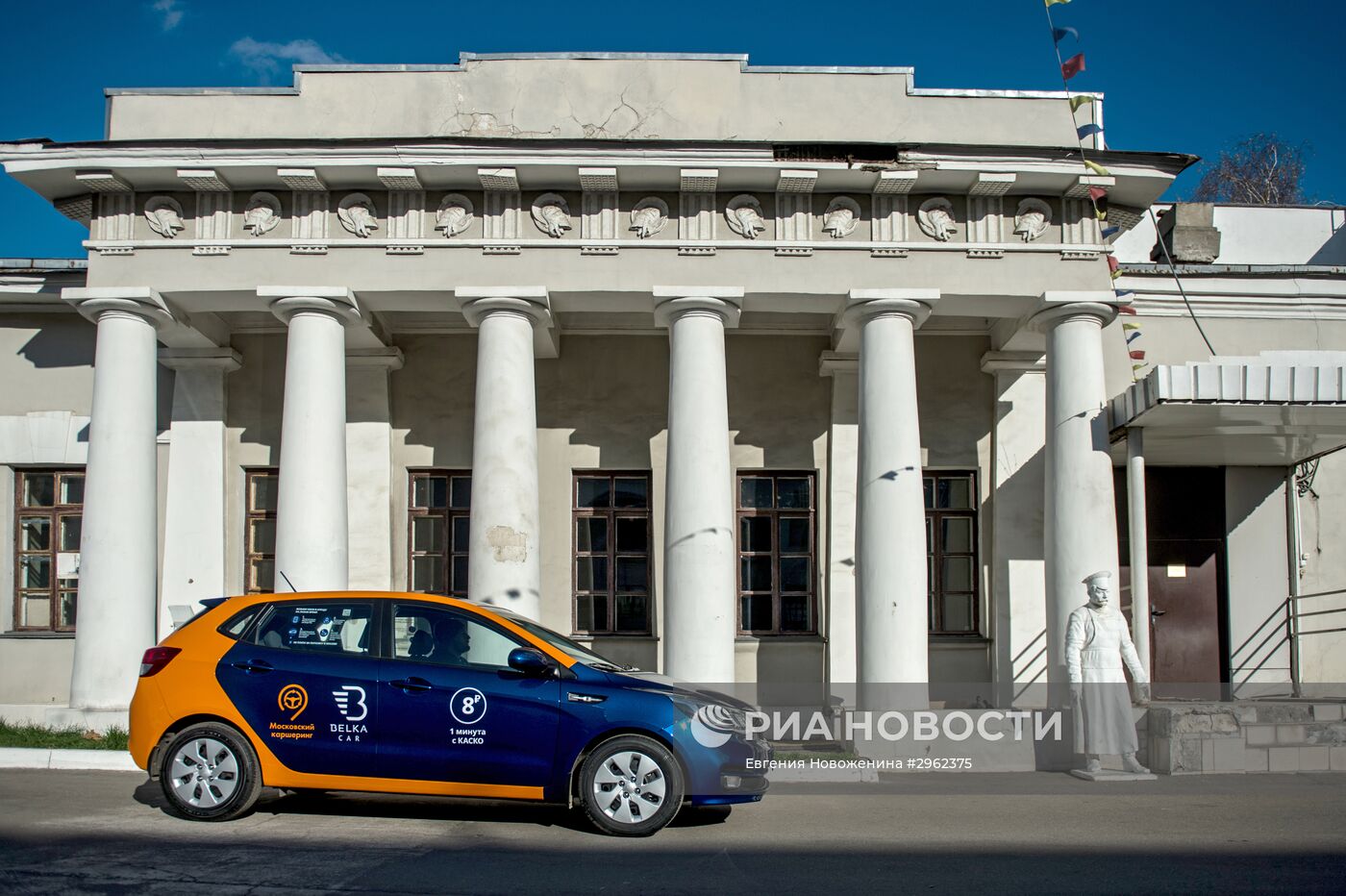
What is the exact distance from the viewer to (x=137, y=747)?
7.83 m

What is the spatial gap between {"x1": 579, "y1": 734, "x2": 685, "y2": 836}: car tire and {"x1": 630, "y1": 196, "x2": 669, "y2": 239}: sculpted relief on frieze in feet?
24.9

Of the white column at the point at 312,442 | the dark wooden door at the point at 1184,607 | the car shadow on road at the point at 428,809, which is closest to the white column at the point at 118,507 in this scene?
the white column at the point at 312,442

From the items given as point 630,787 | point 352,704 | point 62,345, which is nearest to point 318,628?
point 352,704

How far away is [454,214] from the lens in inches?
542

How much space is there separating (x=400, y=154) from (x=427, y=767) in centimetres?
784

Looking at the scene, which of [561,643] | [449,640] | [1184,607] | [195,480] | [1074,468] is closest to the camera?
[449,640]

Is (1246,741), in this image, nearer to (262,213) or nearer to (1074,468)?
(1074,468)

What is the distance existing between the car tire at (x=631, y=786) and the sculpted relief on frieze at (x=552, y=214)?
25.1 ft

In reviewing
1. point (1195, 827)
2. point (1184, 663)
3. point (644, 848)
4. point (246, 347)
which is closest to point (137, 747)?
point (644, 848)

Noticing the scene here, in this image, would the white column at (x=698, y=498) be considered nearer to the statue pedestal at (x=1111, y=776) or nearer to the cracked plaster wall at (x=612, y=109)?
the cracked plaster wall at (x=612, y=109)

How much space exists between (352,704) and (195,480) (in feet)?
30.5

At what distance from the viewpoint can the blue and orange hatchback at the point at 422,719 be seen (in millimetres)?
7484

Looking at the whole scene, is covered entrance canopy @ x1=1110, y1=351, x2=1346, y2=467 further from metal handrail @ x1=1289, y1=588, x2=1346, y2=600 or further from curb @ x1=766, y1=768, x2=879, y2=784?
curb @ x1=766, y1=768, x2=879, y2=784

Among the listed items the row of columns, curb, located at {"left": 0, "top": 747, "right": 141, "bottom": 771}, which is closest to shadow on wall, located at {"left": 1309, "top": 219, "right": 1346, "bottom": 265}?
the row of columns
